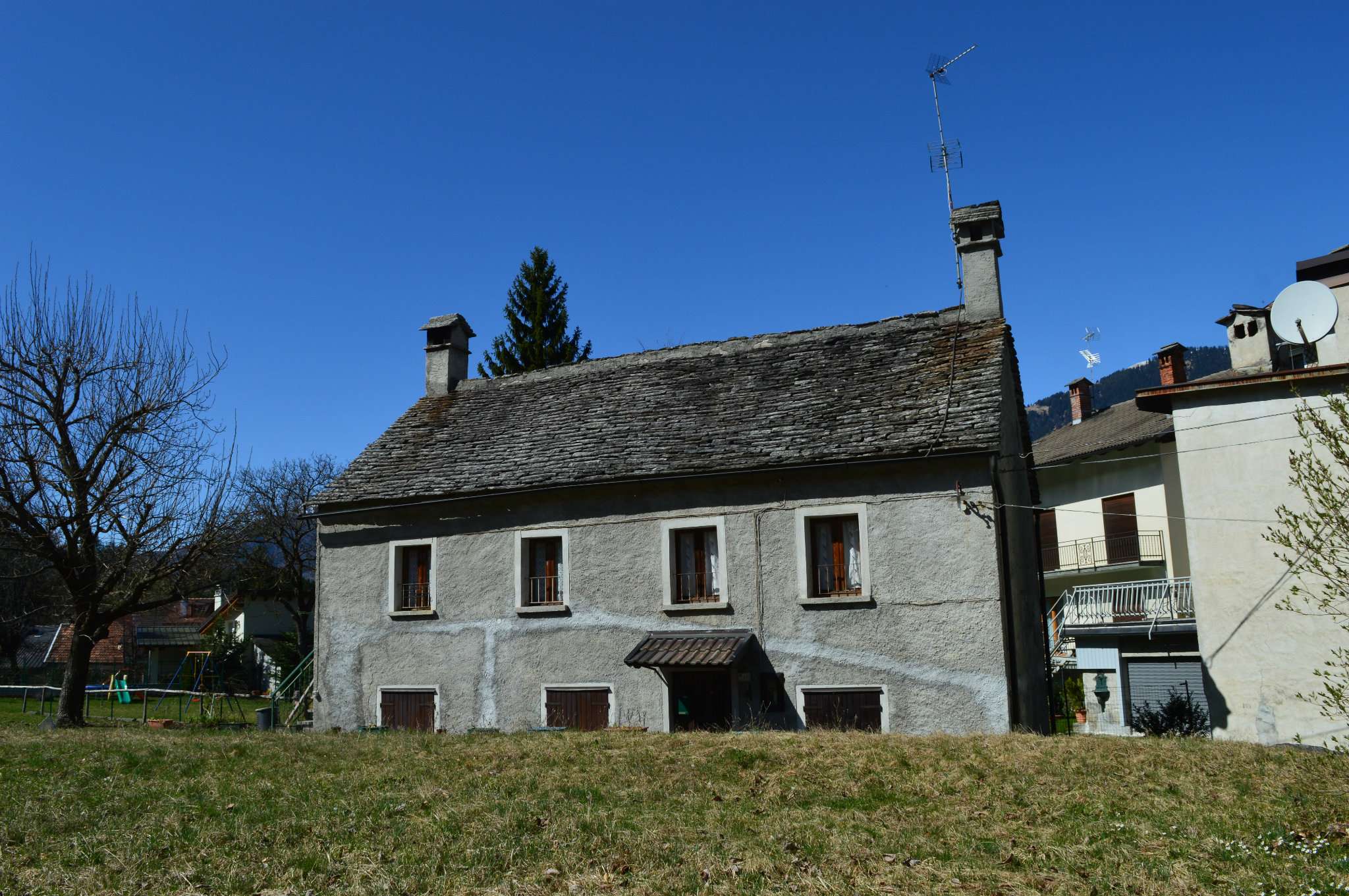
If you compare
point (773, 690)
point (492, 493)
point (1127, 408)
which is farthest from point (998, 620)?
point (1127, 408)

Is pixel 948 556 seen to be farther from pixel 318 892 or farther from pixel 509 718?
pixel 318 892

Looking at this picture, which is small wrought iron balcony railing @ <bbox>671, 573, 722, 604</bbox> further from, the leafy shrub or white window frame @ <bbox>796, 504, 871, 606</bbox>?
the leafy shrub

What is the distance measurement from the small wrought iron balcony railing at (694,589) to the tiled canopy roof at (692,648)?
61 centimetres

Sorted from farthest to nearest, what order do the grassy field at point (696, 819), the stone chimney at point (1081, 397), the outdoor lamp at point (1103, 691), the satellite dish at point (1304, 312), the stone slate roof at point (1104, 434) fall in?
the stone chimney at point (1081, 397) → the stone slate roof at point (1104, 434) → the outdoor lamp at point (1103, 691) → the satellite dish at point (1304, 312) → the grassy field at point (696, 819)

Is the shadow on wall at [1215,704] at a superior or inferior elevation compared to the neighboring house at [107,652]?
inferior

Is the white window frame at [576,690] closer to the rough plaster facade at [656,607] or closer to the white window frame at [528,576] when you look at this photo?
the rough plaster facade at [656,607]

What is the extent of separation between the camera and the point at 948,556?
1638 centimetres

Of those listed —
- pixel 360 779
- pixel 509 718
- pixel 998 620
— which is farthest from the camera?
pixel 509 718

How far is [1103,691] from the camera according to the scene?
85.5ft

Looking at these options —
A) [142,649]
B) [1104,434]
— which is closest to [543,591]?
[1104,434]

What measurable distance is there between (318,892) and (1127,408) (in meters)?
35.1

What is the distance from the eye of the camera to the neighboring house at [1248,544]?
1719cm

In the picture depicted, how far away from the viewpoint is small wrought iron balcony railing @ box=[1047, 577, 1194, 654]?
963 inches

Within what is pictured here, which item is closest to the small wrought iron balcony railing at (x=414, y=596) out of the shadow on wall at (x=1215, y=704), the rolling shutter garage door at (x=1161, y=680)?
the shadow on wall at (x=1215, y=704)
